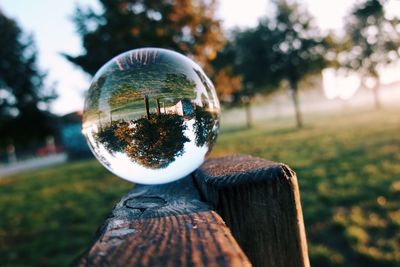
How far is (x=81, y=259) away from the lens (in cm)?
65

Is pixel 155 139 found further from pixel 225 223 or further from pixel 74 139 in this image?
pixel 74 139

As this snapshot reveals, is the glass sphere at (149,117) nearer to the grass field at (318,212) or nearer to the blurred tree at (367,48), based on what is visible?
the grass field at (318,212)

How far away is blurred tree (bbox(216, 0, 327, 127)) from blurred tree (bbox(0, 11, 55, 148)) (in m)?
19.7

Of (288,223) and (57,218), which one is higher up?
(288,223)

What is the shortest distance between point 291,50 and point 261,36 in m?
2.79

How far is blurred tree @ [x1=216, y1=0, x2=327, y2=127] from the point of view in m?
24.1

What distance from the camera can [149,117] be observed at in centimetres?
137

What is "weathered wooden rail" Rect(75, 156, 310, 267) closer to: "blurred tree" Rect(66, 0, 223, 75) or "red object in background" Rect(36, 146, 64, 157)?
"blurred tree" Rect(66, 0, 223, 75)

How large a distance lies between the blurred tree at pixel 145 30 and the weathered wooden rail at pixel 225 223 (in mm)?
11001

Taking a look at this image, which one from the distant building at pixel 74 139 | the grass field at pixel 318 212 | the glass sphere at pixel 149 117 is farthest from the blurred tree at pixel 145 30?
the glass sphere at pixel 149 117

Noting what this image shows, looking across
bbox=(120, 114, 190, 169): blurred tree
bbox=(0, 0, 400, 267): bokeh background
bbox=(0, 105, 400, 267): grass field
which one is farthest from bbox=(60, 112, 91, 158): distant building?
bbox=(120, 114, 190, 169): blurred tree

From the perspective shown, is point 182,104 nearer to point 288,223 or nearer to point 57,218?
point 288,223

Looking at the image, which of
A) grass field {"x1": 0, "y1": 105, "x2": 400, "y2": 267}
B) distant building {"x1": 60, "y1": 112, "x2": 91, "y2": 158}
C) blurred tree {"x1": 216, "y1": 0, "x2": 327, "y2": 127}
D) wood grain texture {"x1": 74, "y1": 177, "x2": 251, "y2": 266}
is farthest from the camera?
blurred tree {"x1": 216, "y1": 0, "x2": 327, "y2": 127}

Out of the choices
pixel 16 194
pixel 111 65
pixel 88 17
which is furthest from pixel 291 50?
pixel 111 65
